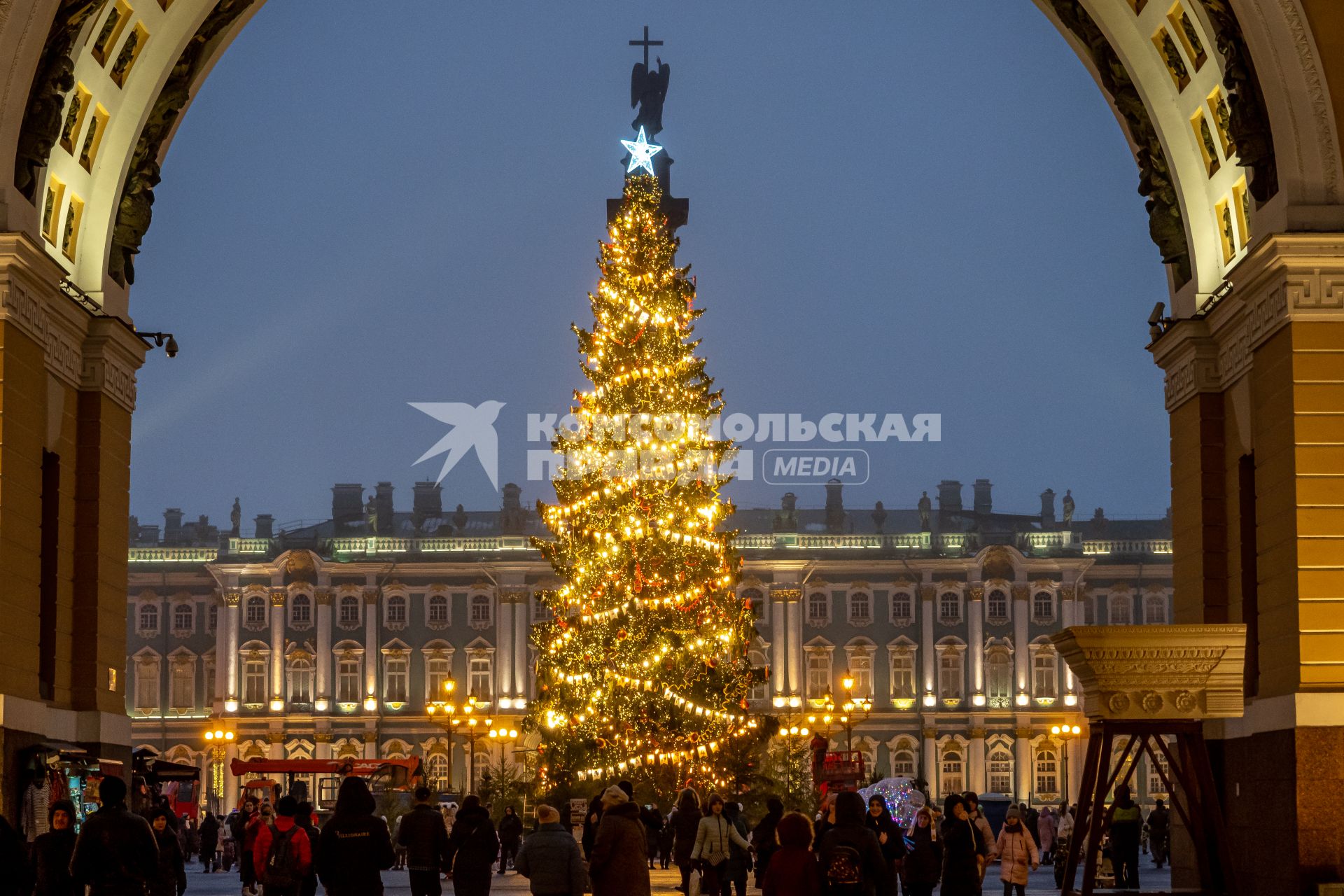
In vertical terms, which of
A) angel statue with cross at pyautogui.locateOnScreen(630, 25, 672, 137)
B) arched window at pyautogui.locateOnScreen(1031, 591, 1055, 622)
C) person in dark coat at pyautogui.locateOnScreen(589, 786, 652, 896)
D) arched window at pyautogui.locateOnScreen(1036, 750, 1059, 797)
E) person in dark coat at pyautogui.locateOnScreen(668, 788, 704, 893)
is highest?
angel statue with cross at pyautogui.locateOnScreen(630, 25, 672, 137)

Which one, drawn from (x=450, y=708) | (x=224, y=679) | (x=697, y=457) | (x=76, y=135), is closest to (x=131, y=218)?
(x=76, y=135)

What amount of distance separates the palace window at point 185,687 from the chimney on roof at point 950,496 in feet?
99.0

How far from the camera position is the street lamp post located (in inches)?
2694

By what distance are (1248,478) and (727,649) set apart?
44.1 ft

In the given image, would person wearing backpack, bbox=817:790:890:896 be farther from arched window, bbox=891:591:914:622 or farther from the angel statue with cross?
arched window, bbox=891:591:914:622

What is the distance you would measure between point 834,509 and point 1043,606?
9747mm

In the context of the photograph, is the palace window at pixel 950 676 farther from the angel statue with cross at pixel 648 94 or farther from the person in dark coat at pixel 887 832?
the person in dark coat at pixel 887 832

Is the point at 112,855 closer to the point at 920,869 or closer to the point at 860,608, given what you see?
the point at 920,869

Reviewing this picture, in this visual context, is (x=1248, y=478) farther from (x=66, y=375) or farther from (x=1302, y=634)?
(x=66, y=375)

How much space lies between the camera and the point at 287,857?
1608 cm

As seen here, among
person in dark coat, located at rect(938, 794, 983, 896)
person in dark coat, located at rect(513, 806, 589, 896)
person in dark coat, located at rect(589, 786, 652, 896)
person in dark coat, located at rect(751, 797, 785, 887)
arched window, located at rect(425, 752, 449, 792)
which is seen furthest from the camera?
arched window, located at rect(425, 752, 449, 792)

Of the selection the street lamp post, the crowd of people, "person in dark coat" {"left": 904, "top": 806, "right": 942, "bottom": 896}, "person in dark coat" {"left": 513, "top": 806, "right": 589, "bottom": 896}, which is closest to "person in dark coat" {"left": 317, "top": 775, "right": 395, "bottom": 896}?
the crowd of people

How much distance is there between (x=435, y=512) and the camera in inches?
3295

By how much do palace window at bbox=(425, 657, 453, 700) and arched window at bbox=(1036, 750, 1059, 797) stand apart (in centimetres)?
2203
